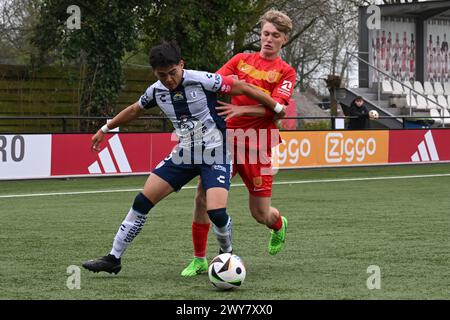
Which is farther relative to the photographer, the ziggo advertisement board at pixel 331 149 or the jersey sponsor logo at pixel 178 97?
the ziggo advertisement board at pixel 331 149

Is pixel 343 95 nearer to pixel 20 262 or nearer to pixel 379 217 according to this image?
pixel 379 217

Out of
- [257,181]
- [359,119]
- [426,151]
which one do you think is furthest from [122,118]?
[426,151]

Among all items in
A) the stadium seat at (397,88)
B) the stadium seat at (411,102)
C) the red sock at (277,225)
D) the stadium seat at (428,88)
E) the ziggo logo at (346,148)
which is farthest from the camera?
the stadium seat at (428,88)

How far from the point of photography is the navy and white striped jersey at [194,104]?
816 centimetres

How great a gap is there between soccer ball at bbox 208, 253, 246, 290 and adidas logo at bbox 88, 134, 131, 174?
12590mm

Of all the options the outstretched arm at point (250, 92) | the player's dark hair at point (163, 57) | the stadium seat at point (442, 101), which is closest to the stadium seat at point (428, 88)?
the stadium seat at point (442, 101)

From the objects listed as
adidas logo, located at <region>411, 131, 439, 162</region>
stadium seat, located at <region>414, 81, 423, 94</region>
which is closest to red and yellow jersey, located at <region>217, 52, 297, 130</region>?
adidas logo, located at <region>411, 131, 439, 162</region>

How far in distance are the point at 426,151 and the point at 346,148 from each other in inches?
110

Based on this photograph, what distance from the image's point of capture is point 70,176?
19781 mm

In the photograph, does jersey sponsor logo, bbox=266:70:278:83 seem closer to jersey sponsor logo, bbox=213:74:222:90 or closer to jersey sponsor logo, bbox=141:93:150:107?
jersey sponsor logo, bbox=213:74:222:90

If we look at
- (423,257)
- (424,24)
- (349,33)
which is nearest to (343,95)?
(424,24)

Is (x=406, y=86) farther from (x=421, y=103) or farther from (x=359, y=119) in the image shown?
(x=359, y=119)

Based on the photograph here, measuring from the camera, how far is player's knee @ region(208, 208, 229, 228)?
8086 mm

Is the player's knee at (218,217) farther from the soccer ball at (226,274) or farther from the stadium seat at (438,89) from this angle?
the stadium seat at (438,89)
